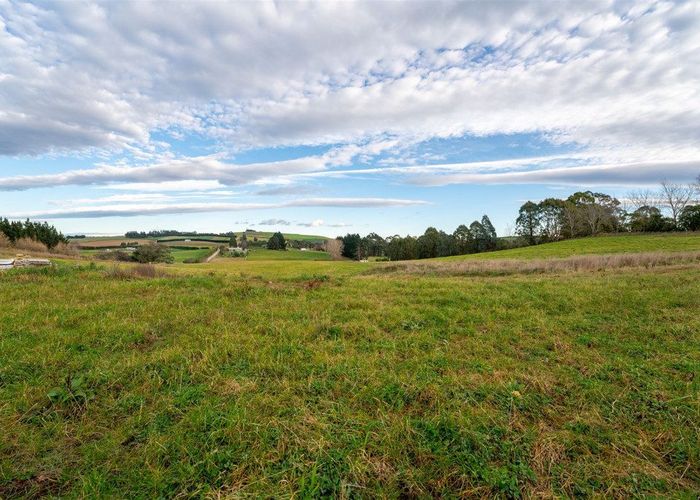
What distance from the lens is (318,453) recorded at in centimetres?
325

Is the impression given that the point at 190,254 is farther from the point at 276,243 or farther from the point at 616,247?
the point at 616,247

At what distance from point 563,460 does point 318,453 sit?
98.0 inches

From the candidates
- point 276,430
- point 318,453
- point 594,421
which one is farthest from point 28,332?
point 594,421

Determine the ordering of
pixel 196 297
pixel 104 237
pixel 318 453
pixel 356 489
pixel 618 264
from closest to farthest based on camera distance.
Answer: pixel 356 489
pixel 318 453
pixel 196 297
pixel 618 264
pixel 104 237

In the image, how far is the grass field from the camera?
3.07 meters

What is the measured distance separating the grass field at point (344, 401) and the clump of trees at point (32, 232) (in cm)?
8260

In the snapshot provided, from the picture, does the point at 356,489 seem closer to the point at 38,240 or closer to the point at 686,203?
the point at 686,203

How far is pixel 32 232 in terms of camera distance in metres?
72.4

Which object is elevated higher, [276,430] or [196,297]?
[196,297]

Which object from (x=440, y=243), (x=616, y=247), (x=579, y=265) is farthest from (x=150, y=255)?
(x=616, y=247)

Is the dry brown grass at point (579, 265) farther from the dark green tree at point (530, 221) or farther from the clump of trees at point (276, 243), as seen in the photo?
the clump of trees at point (276, 243)

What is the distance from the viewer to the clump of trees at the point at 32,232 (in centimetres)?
6669

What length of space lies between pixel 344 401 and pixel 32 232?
98255mm

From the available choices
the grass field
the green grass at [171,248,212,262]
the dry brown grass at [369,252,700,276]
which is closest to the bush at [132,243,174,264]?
the green grass at [171,248,212,262]
